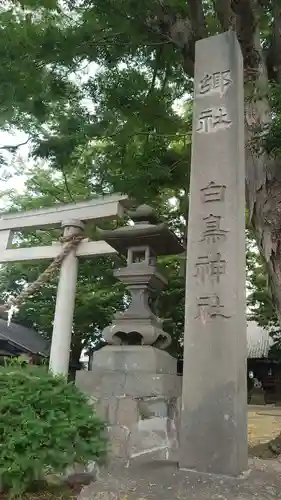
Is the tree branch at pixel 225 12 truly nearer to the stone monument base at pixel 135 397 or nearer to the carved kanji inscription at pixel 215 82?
the carved kanji inscription at pixel 215 82

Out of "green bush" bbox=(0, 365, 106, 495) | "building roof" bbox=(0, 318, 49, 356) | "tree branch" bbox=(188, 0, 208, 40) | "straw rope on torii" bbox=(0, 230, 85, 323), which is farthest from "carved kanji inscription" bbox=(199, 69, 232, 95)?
"building roof" bbox=(0, 318, 49, 356)

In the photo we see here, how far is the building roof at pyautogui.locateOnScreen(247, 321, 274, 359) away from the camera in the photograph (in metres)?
20.2

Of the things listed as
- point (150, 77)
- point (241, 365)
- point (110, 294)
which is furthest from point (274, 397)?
point (241, 365)

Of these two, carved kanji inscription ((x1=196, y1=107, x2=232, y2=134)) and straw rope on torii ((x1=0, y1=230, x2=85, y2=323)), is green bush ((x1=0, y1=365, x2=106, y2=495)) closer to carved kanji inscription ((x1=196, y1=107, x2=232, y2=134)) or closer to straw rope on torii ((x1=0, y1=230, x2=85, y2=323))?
carved kanji inscription ((x1=196, y1=107, x2=232, y2=134))

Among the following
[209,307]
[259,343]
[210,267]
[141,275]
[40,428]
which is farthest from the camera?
[259,343]

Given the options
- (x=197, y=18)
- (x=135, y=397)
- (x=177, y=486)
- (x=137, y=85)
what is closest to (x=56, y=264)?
(x=137, y=85)

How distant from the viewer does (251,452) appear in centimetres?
523

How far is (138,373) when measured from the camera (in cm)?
385

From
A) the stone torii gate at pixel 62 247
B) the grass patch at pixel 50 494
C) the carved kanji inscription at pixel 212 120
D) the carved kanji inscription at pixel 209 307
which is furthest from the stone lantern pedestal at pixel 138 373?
the stone torii gate at pixel 62 247

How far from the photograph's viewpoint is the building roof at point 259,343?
2022cm

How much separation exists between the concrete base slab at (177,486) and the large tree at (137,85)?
89.0 inches

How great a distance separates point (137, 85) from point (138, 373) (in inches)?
182

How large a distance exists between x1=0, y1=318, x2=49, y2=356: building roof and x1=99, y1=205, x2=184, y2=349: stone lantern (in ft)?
31.6

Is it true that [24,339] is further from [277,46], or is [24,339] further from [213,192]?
[213,192]
